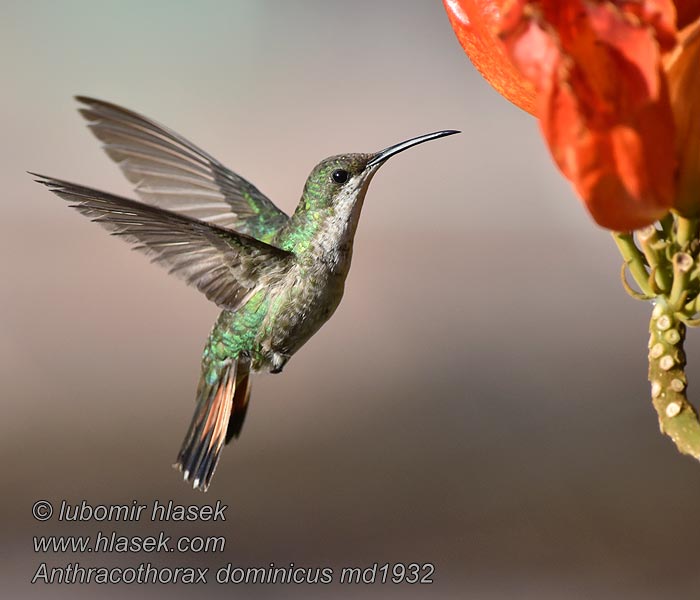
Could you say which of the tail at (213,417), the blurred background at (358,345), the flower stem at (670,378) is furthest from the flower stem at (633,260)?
the blurred background at (358,345)

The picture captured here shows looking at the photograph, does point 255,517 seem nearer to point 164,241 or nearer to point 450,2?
point 164,241

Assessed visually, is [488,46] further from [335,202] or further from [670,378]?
[335,202]

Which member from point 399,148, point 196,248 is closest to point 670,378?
point 399,148

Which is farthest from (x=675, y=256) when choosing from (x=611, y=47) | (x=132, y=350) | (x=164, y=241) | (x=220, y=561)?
(x=132, y=350)

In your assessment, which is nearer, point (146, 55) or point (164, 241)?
point (164, 241)

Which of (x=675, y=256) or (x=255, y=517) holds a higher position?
(x=675, y=256)

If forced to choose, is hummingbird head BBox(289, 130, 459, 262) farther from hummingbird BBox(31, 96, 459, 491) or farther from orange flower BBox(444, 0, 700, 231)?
orange flower BBox(444, 0, 700, 231)
